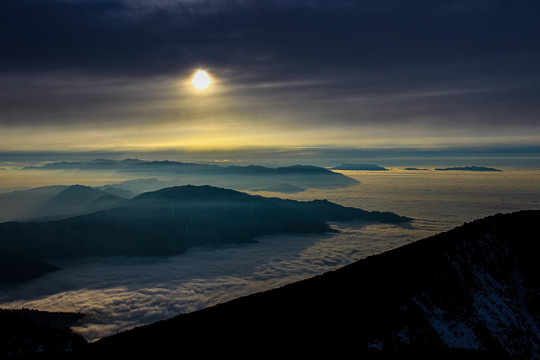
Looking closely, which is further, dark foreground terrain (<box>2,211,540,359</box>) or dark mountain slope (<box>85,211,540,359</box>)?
dark mountain slope (<box>85,211,540,359</box>)

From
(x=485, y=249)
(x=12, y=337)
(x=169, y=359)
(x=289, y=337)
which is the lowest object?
(x=12, y=337)

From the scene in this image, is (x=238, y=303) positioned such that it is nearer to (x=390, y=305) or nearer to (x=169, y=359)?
(x=169, y=359)

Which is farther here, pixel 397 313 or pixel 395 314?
pixel 397 313

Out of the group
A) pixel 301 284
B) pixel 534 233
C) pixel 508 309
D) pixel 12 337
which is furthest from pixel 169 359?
pixel 534 233

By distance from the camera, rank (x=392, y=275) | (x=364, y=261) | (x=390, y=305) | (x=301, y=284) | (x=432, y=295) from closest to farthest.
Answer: (x=390, y=305) → (x=432, y=295) → (x=392, y=275) → (x=301, y=284) → (x=364, y=261)
